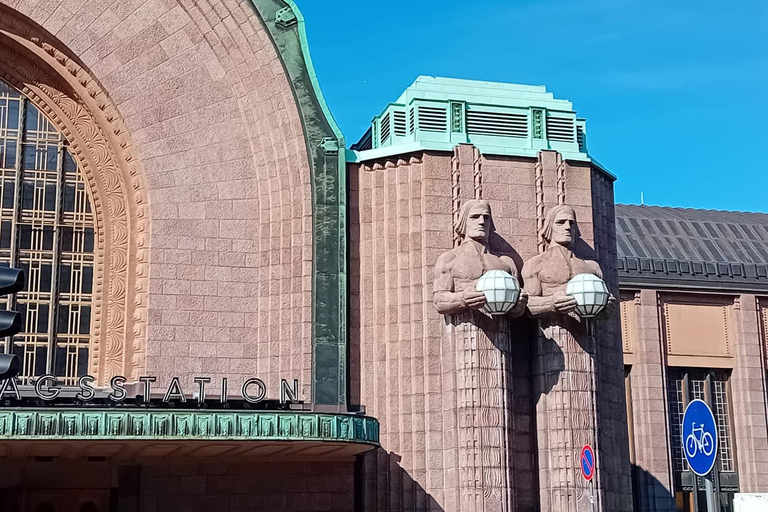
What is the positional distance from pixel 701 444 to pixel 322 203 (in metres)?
12.5

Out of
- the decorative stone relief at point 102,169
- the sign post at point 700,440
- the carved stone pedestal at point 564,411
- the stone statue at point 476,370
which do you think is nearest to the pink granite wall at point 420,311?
the stone statue at point 476,370

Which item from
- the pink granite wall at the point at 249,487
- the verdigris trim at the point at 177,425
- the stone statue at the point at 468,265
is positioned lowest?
the pink granite wall at the point at 249,487

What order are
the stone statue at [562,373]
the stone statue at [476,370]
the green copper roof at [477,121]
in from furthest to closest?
the green copper roof at [477,121] < the stone statue at [562,373] < the stone statue at [476,370]

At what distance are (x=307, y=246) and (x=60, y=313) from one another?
5162 mm

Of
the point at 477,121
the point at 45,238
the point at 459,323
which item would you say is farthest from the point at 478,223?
the point at 45,238

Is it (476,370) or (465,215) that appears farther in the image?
(465,215)

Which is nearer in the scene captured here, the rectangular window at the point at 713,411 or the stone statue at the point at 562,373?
the stone statue at the point at 562,373

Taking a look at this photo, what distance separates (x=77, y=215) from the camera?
2328cm

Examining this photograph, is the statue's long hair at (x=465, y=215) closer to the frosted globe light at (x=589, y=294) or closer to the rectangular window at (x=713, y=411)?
the frosted globe light at (x=589, y=294)

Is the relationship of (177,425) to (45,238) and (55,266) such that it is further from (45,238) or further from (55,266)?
(45,238)

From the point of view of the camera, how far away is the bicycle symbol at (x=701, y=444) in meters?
11.8

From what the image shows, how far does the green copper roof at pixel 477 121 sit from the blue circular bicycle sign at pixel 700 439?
40.1 feet

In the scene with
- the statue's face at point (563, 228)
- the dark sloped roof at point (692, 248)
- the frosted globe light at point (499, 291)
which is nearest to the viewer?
the frosted globe light at point (499, 291)

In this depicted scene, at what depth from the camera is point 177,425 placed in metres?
19.0
